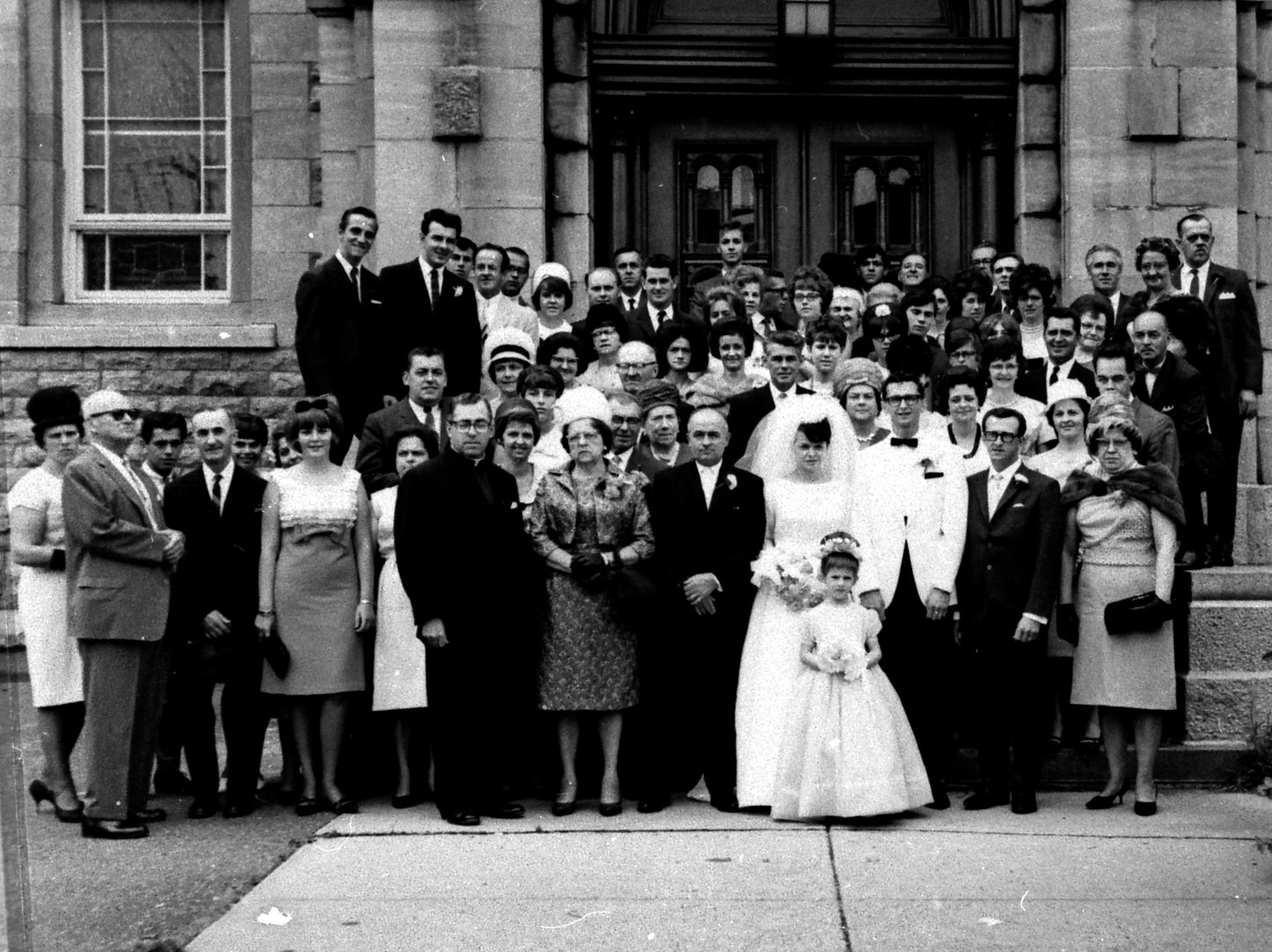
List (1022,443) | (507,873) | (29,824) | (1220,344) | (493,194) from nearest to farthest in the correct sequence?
1. (507,873)
2. (29,824)
3. (1022,443)
4. (1220,344)
5. (493,194)

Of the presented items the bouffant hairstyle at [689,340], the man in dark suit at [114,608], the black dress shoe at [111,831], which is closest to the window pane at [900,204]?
the bouffant hairstyle at [689,340]

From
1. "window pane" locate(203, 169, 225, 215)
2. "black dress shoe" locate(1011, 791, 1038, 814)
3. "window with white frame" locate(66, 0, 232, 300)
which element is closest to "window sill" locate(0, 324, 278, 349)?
"window with white frame" locate(66, 0, 232, 300)

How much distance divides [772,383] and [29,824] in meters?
4.20

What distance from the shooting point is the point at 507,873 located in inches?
286

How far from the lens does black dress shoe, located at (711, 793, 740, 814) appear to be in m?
8.50

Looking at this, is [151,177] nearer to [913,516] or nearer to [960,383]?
[960,383]

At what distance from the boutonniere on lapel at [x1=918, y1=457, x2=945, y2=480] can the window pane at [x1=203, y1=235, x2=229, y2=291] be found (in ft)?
23.3

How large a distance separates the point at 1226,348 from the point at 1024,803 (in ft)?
11.4

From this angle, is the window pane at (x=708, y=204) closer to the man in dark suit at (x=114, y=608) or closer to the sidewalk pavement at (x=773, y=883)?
the sidewalk pavement at (x=773, y=883)

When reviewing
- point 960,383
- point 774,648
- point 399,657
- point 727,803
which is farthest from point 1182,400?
point 399,657

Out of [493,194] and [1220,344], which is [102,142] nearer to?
[493,194]

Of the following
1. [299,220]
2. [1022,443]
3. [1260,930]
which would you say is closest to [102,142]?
[299,220]

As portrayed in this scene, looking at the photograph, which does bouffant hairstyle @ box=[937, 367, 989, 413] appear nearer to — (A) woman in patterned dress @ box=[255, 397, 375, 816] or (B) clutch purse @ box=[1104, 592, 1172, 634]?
(B) clutch purse @ box=[1104, 592, 1172, 634]

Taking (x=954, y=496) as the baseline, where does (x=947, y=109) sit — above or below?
above
